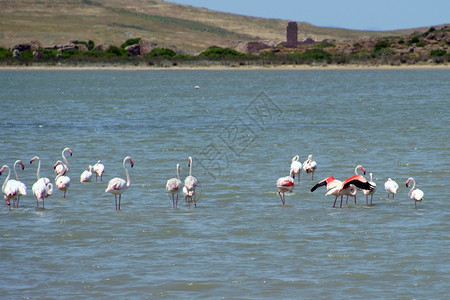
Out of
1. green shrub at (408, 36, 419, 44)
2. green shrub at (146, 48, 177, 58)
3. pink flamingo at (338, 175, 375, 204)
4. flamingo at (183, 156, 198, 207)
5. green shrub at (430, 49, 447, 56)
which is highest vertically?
green shrub at (408, 36, 419, 44)

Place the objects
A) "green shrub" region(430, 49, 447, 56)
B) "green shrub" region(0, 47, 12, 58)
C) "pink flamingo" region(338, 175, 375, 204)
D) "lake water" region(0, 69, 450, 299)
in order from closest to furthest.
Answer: "lake water" region(0, 69, 450, 299), "pink flamingo" region(338, 175, 375, 204), "green shrub" region(430, 49, 447, 56), "green shrub" region(0, 47, 12, 58)

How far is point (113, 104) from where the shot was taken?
49469mm

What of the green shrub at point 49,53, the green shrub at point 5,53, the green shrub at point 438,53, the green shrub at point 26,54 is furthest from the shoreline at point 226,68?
the green shrub at point 5,53

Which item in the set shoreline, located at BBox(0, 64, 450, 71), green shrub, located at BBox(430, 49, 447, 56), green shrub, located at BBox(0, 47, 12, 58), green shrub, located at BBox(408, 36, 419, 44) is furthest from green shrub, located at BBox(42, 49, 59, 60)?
green shrub, located at BBox(408, 36, 419, 44)

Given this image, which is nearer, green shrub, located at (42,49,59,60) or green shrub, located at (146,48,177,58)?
green shrub, located at (42,49,59,60)

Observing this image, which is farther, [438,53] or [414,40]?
[414,40]

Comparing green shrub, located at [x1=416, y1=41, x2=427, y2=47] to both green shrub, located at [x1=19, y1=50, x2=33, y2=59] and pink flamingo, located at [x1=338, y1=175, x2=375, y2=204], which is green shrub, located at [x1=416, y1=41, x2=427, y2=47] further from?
pink flamingo, located at [x1=338, y1=175, x2=375, y2=204]

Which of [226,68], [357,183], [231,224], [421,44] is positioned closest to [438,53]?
[421,44]

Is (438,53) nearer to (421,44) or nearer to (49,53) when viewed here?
(421,44)

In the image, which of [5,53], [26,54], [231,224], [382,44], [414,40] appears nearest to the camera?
[231,224]

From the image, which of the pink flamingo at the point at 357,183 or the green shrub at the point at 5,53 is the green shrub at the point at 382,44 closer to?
the green shrub at the point at 5,53

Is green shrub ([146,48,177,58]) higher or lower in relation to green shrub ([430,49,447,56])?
lower

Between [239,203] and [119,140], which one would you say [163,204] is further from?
[119,140]

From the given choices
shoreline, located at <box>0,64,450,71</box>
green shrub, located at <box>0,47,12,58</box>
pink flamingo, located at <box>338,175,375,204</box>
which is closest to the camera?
pink flamingo, located at <box>338,175,375,204</box>
